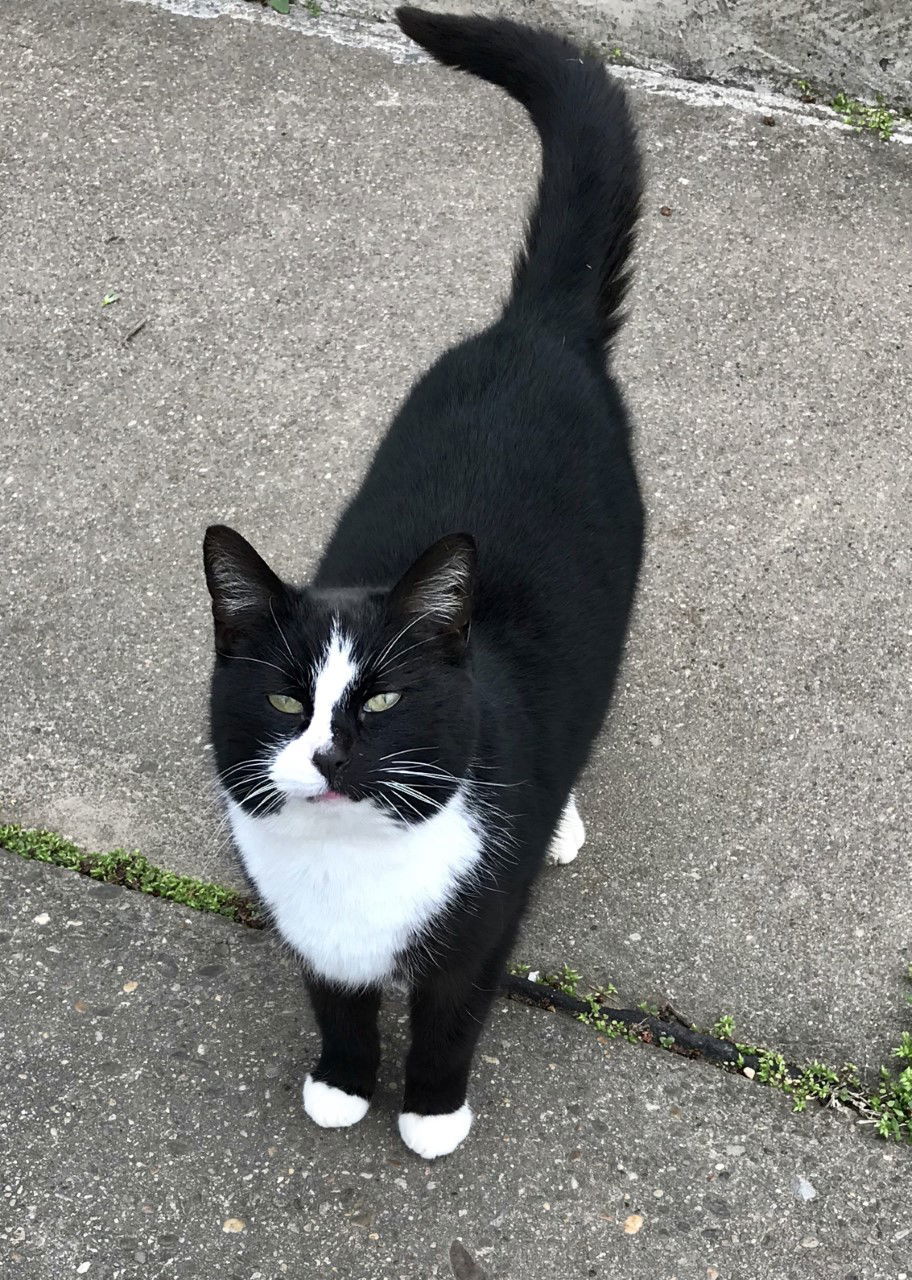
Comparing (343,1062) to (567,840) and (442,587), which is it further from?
(442,587)

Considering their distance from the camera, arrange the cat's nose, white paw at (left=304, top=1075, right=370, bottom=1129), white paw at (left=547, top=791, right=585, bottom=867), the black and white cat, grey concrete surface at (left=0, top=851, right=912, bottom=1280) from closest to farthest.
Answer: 1. the cat's nose
2. the black and white cat
3. grey concrete surface at (left=0, top=851, right=912, bottom=1280)
4. white paw at (left=304, top=1075, right=370, bottom=1129)
5. white paw at (left=547, top=791, right=585, bottom=867)

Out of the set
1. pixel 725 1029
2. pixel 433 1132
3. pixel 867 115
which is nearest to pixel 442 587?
pixel 433 1132

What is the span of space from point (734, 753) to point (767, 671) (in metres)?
0.24

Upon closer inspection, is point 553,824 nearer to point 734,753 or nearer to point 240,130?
point 734,753

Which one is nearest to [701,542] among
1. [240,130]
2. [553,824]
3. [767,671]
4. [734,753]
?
[767,671]

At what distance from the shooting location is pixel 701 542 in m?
3.23

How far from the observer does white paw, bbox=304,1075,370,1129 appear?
2.24m

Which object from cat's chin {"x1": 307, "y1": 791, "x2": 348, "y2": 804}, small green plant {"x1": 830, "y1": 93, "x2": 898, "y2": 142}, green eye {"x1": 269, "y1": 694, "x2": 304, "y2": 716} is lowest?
cat's chin {"x1": 307, "y1": 791, "x2": 348, "y2": 804}

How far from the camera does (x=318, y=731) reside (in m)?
1.73

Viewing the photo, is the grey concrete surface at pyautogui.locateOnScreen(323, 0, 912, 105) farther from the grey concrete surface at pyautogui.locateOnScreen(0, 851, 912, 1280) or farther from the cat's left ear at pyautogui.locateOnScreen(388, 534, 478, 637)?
the grey concrete surface at pyautogui.locateOnScreen(0, 851, 912, 1280)

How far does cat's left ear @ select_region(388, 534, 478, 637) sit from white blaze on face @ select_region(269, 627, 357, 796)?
0.36 ft

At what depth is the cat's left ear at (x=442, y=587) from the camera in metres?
1.78

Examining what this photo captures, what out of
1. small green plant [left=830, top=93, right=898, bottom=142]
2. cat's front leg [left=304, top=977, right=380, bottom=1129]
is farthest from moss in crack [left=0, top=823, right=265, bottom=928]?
small green plant [left=830, top=93, right=898, bottom=142]

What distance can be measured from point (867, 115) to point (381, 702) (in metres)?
3.11
